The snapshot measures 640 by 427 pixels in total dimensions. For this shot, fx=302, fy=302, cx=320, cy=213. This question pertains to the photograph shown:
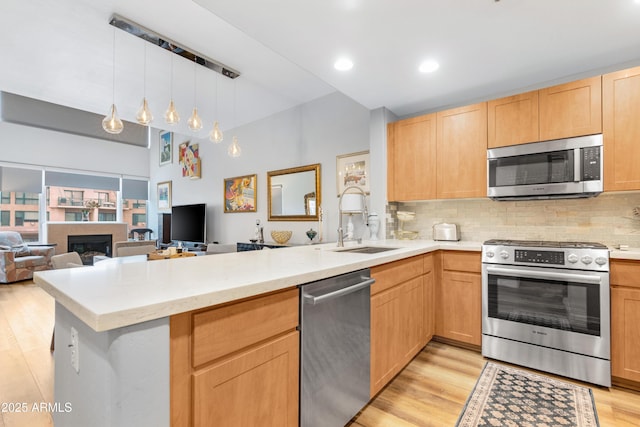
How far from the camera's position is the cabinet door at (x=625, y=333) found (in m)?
1.94

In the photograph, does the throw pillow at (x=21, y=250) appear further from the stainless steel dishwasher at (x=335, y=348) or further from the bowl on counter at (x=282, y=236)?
the stainless steel dishwasher at (x=335, y=348)

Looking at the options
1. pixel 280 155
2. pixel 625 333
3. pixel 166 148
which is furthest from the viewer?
pixel 166 148

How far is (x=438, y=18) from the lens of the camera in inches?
73.7

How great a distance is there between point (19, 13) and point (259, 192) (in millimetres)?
3152

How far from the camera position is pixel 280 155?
4.61m

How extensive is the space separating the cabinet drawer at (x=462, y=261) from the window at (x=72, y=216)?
24.9ft

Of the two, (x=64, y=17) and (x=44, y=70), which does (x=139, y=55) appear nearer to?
(x=64, y=17)

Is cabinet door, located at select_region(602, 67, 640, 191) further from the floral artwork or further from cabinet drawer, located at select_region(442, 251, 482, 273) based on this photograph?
the floral artwork

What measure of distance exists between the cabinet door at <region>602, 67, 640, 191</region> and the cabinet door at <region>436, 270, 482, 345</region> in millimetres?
1192

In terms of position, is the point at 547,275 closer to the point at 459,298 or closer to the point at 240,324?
the point at 459,298

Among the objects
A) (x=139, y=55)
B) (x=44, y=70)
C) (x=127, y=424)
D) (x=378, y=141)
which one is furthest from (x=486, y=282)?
(x=44, y=70)

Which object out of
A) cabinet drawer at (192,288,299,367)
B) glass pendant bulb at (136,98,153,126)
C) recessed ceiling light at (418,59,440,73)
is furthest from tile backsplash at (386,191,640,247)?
glass pendant bulb at (136,98,153,126)

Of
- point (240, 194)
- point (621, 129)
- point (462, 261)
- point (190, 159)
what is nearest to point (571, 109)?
point (621, 129)

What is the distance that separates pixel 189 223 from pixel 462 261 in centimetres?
517
